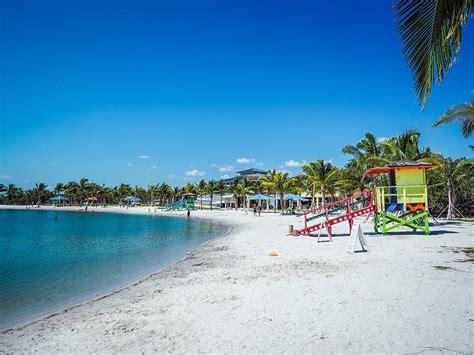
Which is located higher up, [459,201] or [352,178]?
[352,178]

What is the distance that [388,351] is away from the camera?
452cm

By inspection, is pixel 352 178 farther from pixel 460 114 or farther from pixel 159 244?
pixel 460 114

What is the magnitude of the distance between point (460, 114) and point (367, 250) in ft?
21.4

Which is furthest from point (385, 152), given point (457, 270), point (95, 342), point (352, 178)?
point (95, 342)

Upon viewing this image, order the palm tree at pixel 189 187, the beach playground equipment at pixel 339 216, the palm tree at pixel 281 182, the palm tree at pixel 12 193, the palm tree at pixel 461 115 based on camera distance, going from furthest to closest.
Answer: the palm tree at pixel 12 193, the palm tree at pixel 189 187, the palm tree at pixel 281 182, the beach playground equipment at pixel 339 216, the palm tree at pixel 461 115

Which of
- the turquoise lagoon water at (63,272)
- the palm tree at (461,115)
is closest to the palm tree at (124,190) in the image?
the turquoise lagoon water at (63,272)

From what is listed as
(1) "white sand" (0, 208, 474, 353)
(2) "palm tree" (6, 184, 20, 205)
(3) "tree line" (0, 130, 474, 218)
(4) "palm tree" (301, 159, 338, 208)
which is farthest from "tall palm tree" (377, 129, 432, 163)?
(2) "palm tree" (6, 184, 20, 205)

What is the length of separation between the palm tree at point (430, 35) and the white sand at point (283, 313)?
11.8 feet

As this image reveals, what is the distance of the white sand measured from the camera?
4996 mm

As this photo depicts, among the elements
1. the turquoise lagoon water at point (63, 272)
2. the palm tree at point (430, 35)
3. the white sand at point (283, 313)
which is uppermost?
the palm tree at point (430, 35)

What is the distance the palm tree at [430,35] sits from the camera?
3305 millimetres

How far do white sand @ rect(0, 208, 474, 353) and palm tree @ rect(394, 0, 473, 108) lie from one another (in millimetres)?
3589

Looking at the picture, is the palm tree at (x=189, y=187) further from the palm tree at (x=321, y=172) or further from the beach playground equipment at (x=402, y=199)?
the beach playground equipment at (x=402, y=199)

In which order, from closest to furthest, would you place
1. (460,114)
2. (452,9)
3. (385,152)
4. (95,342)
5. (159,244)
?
(452,9)
(95,342)
(460,114)
(159,244)
(385,152)
